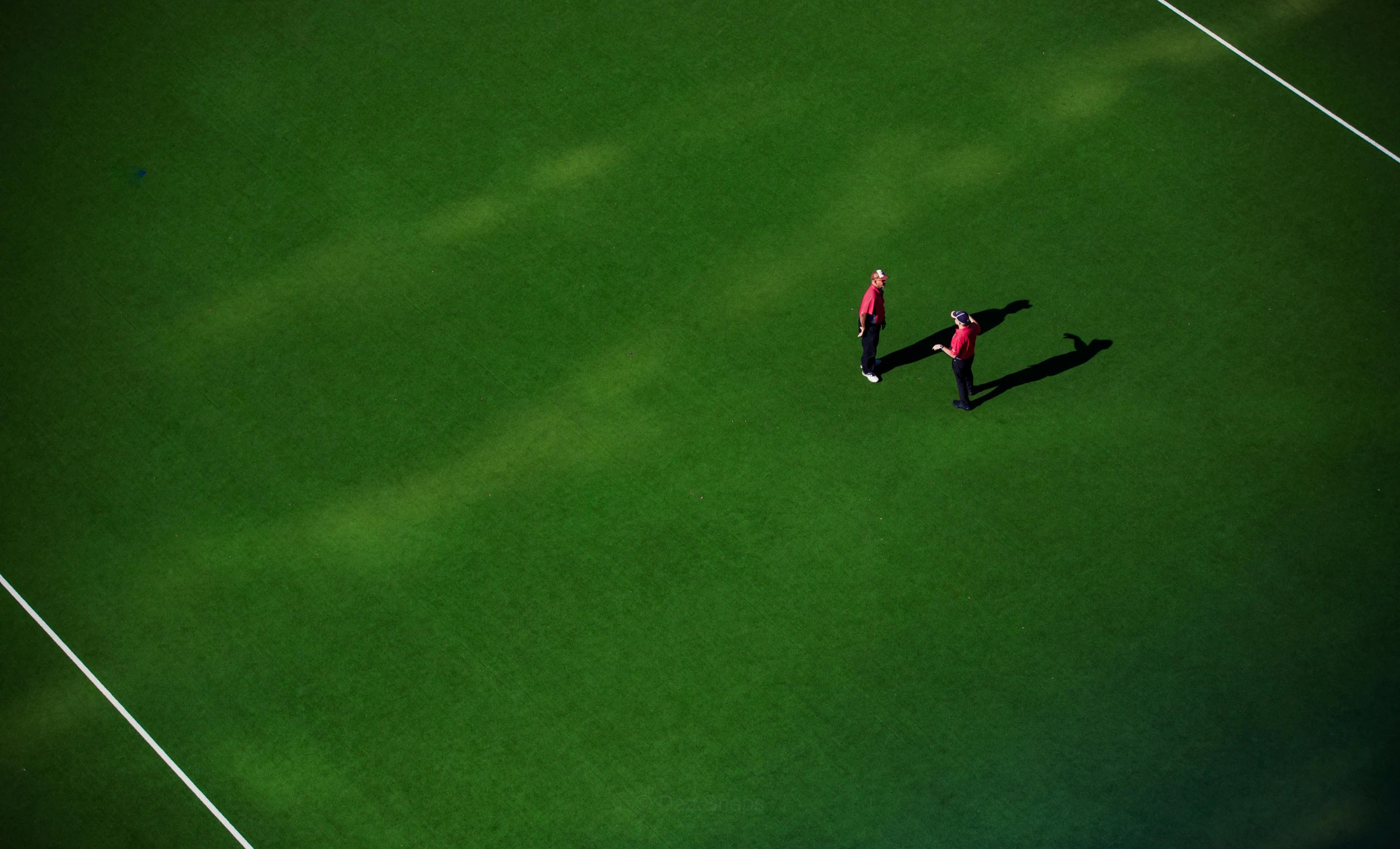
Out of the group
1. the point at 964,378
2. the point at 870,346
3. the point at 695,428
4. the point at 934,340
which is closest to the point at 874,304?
the point at 870,346

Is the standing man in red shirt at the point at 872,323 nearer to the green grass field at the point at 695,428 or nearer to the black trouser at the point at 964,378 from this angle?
the green grass field at the point at 695,428

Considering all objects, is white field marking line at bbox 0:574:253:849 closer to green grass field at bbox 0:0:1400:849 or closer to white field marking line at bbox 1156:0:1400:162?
green grass field at bbox 0:0:1400:849

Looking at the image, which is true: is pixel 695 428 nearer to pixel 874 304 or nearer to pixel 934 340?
pixel 874 304

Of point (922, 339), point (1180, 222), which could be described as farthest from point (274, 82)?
point (1180, 222)

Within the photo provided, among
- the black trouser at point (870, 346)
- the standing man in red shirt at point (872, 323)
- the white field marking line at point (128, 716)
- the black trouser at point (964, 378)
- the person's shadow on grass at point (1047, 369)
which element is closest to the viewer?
the white field marking line at point (128, 716)

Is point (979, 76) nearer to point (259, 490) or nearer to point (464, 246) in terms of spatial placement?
point (464, 246)

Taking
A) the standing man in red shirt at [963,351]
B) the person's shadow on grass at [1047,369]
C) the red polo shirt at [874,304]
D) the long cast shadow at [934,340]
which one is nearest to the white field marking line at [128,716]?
the red polo shirt at [874,304]
